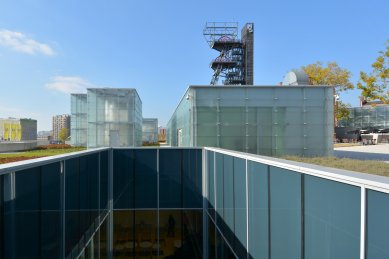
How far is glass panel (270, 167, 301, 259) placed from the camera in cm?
483

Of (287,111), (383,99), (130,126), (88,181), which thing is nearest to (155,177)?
(88,181)

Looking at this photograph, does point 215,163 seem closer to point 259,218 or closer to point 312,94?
point 259,218

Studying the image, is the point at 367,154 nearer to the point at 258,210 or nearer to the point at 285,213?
the point at 258,210

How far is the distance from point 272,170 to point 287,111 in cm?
1544

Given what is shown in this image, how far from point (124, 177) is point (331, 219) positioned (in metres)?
13.0

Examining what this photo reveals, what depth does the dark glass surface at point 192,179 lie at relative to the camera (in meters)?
15.8

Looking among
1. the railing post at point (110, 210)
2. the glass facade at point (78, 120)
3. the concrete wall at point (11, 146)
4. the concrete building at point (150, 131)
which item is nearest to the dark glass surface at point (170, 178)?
the railing post at point (110, 210)

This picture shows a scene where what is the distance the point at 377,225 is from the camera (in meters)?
3.01

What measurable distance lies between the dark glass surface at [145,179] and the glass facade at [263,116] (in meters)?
4.91

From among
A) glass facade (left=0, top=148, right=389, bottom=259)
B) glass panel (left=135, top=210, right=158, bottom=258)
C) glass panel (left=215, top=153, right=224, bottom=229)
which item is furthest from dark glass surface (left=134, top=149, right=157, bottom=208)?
glass panel (left=215, top=153, right=224, bottom=229)

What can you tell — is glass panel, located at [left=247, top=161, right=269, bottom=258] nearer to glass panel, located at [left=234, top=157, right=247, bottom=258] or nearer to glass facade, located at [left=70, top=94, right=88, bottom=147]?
glass panel, located at [left=234, top=157, right=247, bottom=258]

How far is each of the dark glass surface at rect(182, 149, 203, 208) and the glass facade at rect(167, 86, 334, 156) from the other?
4447 mm

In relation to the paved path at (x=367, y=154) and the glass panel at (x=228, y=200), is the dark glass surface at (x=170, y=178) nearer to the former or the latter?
the glass panel at (x=228, y=200)

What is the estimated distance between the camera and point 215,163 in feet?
41.7
